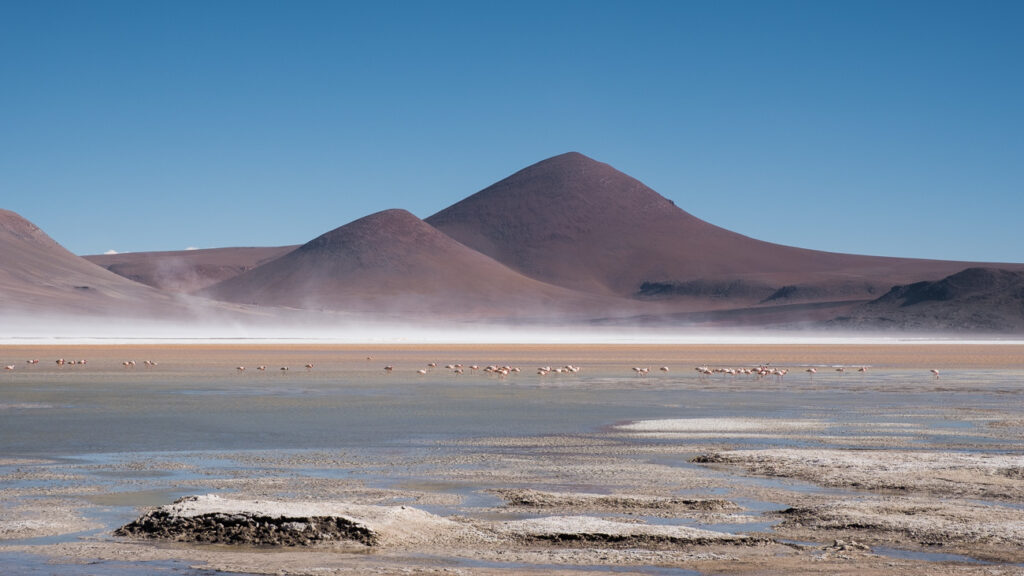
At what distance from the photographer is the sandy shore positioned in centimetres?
819

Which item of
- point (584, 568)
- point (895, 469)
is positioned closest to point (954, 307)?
point (895, 469)

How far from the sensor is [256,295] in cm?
18388

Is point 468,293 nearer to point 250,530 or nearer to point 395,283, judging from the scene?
point 395,283

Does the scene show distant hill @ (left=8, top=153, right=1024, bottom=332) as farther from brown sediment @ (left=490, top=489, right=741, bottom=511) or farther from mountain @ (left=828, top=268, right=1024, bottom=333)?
brown sediment @ (left=490, top=489, right=741, bottom=511)

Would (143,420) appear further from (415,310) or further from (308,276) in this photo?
(308,276)

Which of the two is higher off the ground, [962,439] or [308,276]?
[308,276]

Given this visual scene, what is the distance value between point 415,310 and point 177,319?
54.9 metres

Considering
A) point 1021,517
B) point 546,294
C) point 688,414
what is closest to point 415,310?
point 546,294

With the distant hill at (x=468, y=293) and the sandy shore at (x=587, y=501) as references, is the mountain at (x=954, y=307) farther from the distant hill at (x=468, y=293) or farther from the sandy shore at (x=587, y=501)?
the sandy shore at (x=587, y=501)

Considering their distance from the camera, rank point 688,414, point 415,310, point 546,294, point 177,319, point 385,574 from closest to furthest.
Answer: point 385,574 → point 688,414 → point 177,319 → point 415,310 → point 546,294

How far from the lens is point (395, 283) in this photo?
592 ft

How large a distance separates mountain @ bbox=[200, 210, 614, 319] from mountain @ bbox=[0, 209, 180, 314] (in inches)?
1517

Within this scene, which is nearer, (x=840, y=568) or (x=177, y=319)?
(x=840, y=568)

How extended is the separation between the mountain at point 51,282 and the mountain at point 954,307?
7565cm
